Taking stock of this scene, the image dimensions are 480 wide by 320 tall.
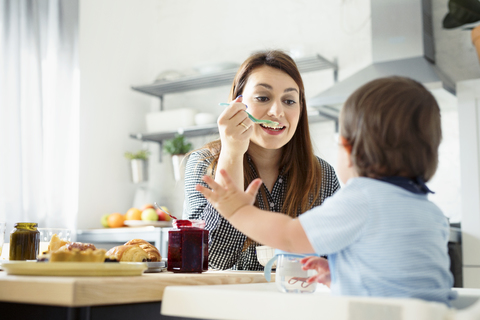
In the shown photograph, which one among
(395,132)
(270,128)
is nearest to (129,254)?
(395,132)

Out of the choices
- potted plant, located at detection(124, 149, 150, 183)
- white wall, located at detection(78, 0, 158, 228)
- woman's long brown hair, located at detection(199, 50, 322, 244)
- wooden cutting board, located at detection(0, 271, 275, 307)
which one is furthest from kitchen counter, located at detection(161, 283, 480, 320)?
potted plant, located at detection(124, 149, 150, 183)

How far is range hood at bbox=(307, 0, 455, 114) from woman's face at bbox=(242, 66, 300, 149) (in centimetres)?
118

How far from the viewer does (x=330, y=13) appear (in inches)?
135

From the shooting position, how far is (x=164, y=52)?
4199mm

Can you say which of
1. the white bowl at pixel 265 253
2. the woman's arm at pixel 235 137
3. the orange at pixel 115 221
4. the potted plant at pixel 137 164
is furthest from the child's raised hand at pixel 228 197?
the potted plant at pixel 137 164

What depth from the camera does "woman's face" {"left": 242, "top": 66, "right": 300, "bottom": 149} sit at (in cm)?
156

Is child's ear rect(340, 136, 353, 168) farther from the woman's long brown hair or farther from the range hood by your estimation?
the range hood

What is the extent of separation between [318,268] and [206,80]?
294cm

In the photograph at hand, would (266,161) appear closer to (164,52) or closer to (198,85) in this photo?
(198,85)

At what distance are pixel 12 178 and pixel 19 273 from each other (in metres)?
2.48

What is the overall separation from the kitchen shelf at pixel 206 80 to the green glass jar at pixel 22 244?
2.31 metres

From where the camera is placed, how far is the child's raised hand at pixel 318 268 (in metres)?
0.80

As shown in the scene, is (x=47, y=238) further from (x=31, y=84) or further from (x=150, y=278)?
(x=31, y=84)

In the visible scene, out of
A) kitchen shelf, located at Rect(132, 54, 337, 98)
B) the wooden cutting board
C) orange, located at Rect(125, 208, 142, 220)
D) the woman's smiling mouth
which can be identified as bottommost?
orange, located at Rect(125, 208, 142, 220)
